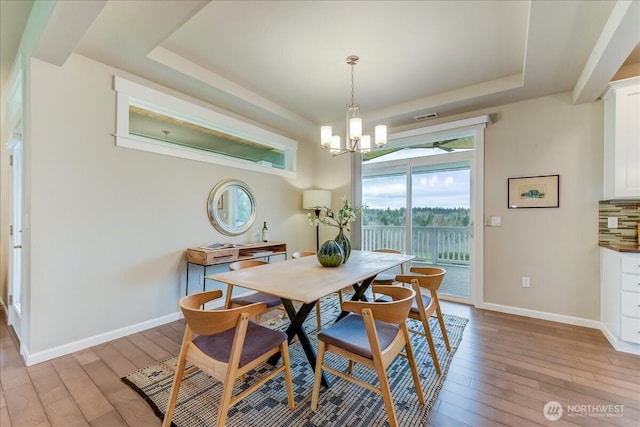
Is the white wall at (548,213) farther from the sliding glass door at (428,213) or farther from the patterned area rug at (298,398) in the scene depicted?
the patterned area rug at (298,398)

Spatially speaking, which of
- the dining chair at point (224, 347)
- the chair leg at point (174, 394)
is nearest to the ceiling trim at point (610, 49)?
the dining chair at point (224, 347)

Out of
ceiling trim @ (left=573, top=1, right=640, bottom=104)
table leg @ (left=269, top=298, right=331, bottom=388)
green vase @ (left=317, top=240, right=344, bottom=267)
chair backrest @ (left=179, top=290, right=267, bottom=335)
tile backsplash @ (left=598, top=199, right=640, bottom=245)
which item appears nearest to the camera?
chair backrest @ (left=179, top=290, right=267, bottom=335)

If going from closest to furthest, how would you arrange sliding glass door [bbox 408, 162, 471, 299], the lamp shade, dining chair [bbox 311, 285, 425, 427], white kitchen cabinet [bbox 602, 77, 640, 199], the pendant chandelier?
dining chair [bbox 311, 285, 425, 427], white kitchen cabinet [bbox 602, 77, 640, 199], the pendant chandelier, sliding glass door [bbox 408, 162, 471, 299], the lamp shade

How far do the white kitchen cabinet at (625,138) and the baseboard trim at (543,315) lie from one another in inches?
54.0

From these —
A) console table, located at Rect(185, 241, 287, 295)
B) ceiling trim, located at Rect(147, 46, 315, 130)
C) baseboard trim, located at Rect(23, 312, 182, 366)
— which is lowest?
baseboard trim, located at Rect(23, 312, 182, 366)

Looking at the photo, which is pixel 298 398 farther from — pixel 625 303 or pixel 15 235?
pixel 15 235

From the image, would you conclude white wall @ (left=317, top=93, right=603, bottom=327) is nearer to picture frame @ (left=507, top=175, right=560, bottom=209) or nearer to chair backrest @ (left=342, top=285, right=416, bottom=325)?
picture frame @ (left=507, top=175, right=560, bottom=209)

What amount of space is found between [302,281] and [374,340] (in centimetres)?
61

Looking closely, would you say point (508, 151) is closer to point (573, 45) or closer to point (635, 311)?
point (573, 45)

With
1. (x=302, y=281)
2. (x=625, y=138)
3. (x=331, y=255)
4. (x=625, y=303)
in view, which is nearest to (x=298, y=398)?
(x=302, y=281)

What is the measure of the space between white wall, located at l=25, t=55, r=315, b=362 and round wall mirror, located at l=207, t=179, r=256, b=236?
252mm

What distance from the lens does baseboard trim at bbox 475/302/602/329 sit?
2930 millimetres

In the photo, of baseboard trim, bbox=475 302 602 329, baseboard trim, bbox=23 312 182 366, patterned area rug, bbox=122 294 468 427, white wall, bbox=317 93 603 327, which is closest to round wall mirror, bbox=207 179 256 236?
baseboard trim, bbox=23 312 182 366

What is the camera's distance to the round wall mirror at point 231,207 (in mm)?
3410
